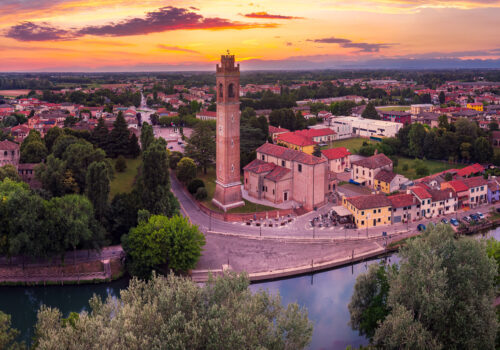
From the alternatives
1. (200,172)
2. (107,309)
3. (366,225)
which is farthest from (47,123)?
(107,309)

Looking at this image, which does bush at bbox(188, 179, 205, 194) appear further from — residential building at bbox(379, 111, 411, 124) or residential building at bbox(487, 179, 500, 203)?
residential building at bbox(379, 111, 411, 124)

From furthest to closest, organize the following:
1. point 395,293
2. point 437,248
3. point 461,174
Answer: point 461,174 → point 437,248 → point 395,293

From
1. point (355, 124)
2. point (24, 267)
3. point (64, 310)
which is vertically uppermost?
point (355, 124)

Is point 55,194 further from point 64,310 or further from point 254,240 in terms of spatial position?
point 254,240

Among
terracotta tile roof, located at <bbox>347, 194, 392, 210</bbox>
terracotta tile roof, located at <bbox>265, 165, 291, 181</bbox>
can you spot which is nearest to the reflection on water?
terracotta tile roof, located at <bbox>265, 165, 291, 181</bbox>

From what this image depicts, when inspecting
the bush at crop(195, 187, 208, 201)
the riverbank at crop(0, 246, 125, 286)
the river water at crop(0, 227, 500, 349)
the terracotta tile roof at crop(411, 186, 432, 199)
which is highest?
the terracotta tile roof at crop(411, 186, 432, 199)
